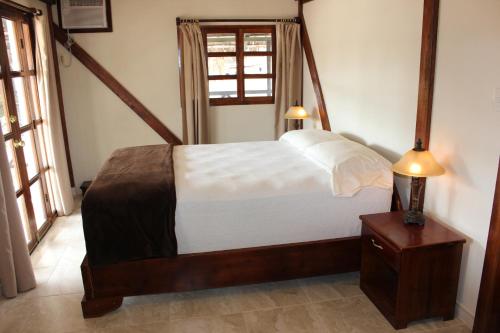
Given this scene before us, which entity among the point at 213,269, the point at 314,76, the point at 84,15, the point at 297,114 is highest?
the point at 84,15

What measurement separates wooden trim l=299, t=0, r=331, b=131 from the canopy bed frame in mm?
1670

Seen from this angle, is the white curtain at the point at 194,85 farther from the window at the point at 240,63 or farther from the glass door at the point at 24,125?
the glass door at the point at 24,125

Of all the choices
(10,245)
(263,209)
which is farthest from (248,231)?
(10,245)

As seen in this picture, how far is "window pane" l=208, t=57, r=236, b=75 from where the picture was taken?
4.61 m

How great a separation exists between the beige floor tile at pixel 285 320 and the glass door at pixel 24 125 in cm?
210

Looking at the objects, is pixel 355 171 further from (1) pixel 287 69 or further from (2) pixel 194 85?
(2) pixel 194 85

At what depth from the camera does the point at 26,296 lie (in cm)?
258

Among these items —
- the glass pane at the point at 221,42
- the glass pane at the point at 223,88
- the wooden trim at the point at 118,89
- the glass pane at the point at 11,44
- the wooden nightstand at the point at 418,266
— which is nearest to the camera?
the wooden nightstand at the point at 418,266

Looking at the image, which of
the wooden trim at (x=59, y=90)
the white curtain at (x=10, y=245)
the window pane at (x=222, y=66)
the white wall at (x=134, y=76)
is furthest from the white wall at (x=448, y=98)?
the wooden trim at (x=59, y=90)

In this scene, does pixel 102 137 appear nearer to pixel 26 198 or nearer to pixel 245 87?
pixel 26 198

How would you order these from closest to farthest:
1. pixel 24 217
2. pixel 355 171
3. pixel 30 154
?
pixel 355 171 < pixel 24 217 < pixel 30 154

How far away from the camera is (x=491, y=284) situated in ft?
6.47

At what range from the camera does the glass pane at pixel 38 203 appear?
3.48 metres

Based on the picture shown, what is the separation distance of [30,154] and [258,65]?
2.72 meters
